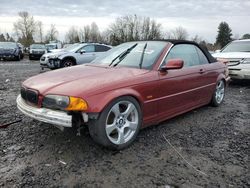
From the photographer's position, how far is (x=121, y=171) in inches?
111

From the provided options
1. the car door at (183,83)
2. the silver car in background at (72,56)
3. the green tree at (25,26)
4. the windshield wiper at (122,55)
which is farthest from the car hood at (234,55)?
the green tree at (25,26)

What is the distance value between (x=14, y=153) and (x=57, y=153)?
1.84 ft

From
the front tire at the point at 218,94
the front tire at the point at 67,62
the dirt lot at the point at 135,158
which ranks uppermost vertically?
the front tire at the point at 67,62

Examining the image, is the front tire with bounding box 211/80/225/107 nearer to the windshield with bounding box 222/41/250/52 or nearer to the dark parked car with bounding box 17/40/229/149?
the dark parked car with bounding box 17/40/229/149

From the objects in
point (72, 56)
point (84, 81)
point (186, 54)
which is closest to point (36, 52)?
point (72, 56)

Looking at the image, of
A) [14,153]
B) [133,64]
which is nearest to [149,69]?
[133,64]

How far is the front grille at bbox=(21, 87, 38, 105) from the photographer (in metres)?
3.19

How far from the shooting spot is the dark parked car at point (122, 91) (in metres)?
2.95

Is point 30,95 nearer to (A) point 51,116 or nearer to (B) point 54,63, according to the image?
(A) point 51,116

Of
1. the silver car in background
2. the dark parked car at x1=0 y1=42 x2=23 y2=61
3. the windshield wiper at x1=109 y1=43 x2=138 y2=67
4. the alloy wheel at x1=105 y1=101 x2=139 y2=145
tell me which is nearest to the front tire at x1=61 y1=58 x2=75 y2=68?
the silver car in background

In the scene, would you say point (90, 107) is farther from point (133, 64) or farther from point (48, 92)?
point (133, 64)

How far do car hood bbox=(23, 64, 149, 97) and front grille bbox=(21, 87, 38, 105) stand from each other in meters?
0.06

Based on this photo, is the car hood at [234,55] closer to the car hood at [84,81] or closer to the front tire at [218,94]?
the front tire at [218,94]

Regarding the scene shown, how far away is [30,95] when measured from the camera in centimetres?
330
